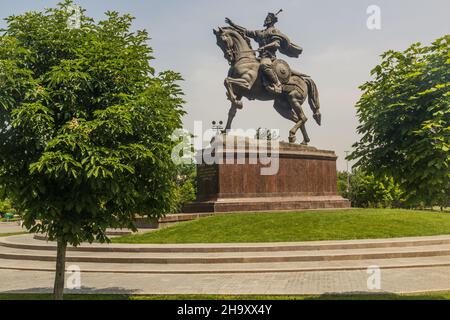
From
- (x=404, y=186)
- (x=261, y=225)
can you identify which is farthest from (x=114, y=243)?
(x=404, y=186)

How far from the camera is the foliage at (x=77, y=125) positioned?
6539mm

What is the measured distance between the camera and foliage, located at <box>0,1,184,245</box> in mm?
6539

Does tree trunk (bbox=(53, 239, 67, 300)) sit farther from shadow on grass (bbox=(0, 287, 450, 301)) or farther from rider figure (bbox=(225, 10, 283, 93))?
rider figure (bbox=(225, 10, 283, 93))

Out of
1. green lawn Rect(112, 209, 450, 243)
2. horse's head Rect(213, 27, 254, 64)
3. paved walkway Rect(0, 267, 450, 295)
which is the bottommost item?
paved walkway Rect(0, 267, 450, 295)

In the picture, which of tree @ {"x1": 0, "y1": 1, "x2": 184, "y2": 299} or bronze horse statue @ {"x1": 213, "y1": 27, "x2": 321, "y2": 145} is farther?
bronze horse statue @ {"x1": 213, "y1": 27, "x2": 321, "y2": 145}

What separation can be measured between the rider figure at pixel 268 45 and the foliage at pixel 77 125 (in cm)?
1452

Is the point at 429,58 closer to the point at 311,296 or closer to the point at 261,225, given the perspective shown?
the point at 311,296

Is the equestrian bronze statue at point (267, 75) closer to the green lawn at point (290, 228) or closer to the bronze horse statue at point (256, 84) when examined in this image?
the bronze horse statue at point (256, 84)

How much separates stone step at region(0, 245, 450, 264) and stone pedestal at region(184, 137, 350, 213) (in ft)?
19.7

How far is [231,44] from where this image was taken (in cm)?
2125

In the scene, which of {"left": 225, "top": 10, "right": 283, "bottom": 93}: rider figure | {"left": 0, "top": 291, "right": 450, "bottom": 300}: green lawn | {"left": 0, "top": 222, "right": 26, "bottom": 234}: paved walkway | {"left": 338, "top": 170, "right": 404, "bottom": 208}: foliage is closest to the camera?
{"left": 0, "top": 291, "right": 450, "bottom": 300}: green lawn

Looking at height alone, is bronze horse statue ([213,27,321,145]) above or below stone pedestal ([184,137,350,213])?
above

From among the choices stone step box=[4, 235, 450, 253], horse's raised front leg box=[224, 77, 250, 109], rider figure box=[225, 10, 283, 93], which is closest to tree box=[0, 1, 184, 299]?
stone step box=[4, 235, 450, 253]

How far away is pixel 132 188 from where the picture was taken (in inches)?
282
